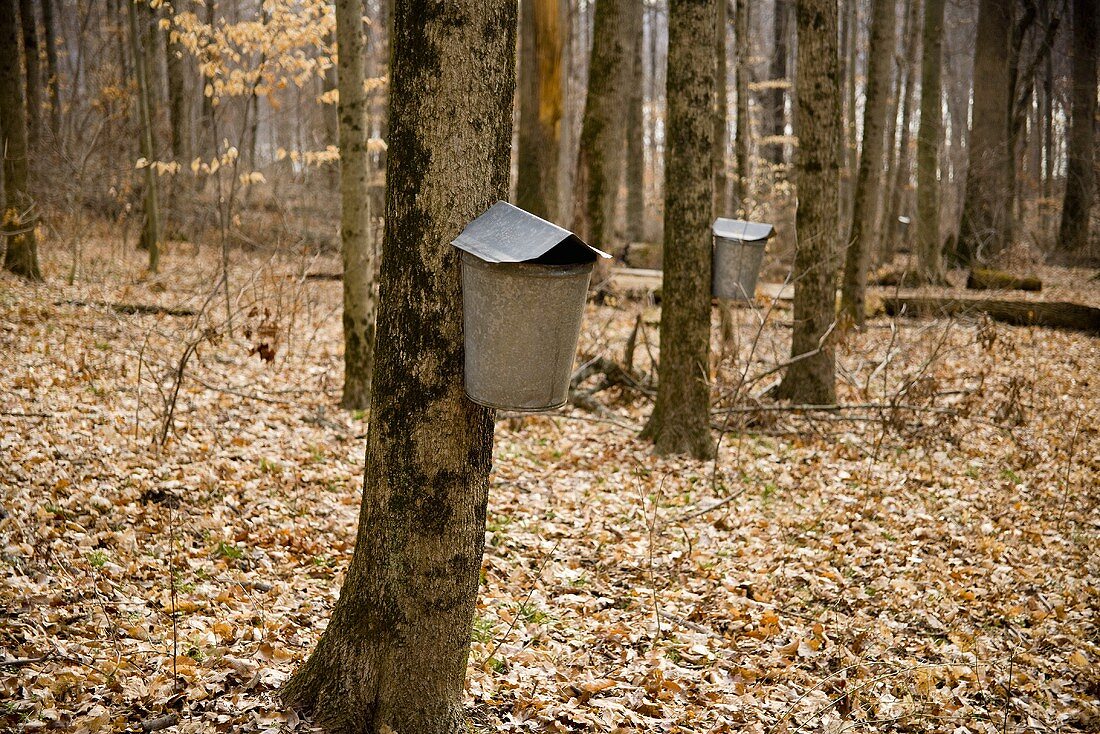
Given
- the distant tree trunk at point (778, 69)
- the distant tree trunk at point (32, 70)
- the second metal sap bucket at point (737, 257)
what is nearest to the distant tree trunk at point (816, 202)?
the second metal sap bucket at point (737, 257)

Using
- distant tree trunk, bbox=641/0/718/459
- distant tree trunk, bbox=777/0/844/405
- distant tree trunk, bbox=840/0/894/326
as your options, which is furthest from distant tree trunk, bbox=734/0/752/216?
distant tree trunk, bbox=641/0/718/459

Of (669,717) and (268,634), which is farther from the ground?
(268,634)

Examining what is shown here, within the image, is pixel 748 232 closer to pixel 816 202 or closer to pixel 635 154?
pixel 816 202

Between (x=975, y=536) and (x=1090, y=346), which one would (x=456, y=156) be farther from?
(x=1090, y=346)

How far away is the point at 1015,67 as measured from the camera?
56.1 feet

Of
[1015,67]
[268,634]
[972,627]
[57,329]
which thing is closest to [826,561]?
[972,627]

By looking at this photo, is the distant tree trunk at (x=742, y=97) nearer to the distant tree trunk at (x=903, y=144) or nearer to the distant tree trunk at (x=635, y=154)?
the distant tree trunk at (x=903, y=144)

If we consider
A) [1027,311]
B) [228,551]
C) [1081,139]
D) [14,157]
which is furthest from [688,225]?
[1081,139]

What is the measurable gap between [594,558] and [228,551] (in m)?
1.92

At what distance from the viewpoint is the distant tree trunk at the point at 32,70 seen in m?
11.1

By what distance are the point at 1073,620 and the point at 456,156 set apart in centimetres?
391

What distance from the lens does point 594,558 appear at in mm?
4508

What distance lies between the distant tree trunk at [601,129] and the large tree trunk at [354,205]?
16.6ft

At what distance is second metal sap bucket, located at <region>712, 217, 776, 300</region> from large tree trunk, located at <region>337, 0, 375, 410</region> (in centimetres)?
261
